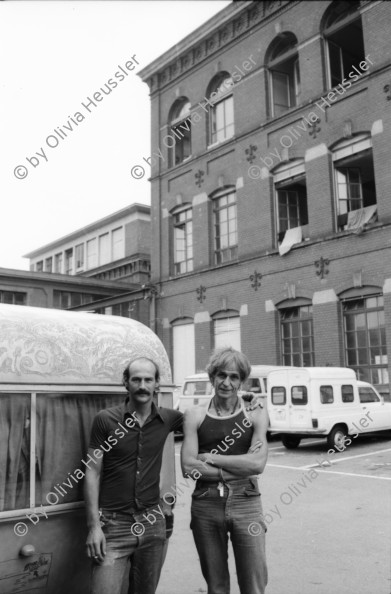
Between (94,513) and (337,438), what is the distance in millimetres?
11081

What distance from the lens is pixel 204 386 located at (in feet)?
53.9

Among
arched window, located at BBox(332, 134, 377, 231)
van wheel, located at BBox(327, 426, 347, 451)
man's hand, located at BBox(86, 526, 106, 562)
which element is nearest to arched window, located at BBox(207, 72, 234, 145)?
arched window, located at BBox(332, 134, 377, 231)

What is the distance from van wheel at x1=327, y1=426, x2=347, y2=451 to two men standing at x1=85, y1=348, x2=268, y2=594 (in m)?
10.5

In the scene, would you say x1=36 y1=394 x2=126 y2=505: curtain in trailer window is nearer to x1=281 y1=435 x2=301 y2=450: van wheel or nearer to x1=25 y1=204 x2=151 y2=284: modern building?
x1=281 y1=435 x2=301 y2=450: van wheel

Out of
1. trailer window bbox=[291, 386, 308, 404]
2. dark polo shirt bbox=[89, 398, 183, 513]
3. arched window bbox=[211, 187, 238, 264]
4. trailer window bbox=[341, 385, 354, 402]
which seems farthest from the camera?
arched window bbox=[211, 187, 238, 264]

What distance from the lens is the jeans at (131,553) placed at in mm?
3021

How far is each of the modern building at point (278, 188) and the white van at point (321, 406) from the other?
7.70 feet

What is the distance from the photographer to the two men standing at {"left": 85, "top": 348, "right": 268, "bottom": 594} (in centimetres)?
309

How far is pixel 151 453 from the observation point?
328 centimetres

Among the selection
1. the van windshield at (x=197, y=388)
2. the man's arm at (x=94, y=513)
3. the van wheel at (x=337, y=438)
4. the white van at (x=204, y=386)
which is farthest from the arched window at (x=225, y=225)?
the man's arm at (x=94, y=513)

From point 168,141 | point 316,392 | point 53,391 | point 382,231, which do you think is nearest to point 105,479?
point 53,391

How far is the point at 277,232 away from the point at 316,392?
739 centimetres

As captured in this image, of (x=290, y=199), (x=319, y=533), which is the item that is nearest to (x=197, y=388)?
(x=290, y=199)

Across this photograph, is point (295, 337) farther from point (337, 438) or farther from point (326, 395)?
point (337, 438)
